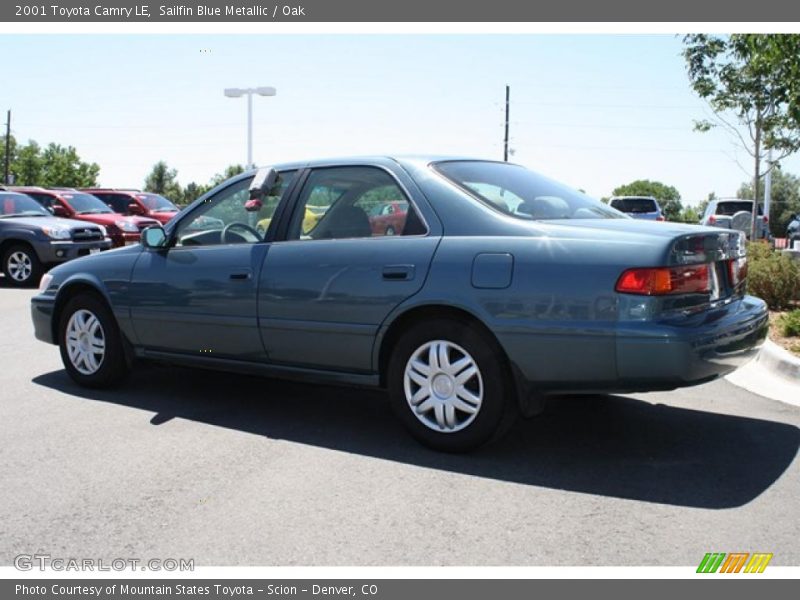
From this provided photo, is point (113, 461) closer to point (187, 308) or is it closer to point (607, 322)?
point (187, 308)

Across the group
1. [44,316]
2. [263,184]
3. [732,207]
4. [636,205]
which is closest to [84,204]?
[44,316]

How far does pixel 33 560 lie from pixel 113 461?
1271 millimetres

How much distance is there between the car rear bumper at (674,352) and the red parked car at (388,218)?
4.82ft

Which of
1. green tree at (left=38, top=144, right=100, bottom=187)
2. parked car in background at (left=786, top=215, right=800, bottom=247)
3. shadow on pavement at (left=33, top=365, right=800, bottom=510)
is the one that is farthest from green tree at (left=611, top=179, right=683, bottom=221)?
shadow on pavement at (left=33, top=365, right=800, bottom=510)

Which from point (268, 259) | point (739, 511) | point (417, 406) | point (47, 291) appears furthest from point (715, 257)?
point (47, 291)

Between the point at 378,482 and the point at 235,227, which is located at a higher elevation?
the point at 235,227

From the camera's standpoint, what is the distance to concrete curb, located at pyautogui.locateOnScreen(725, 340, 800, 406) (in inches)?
237

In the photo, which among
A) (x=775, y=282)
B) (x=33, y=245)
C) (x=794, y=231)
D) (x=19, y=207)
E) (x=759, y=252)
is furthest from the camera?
(x=794, y=231)

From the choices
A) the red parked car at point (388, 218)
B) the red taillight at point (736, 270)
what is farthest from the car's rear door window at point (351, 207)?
the red taillight at point (736, 270)

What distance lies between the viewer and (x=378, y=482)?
14.0 feet

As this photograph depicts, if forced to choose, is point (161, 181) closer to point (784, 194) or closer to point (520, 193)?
point (784, 194)

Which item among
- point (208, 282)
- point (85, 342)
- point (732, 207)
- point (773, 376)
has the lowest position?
point (773, 376)

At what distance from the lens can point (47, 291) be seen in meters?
6.56

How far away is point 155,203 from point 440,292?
19.8 metres
